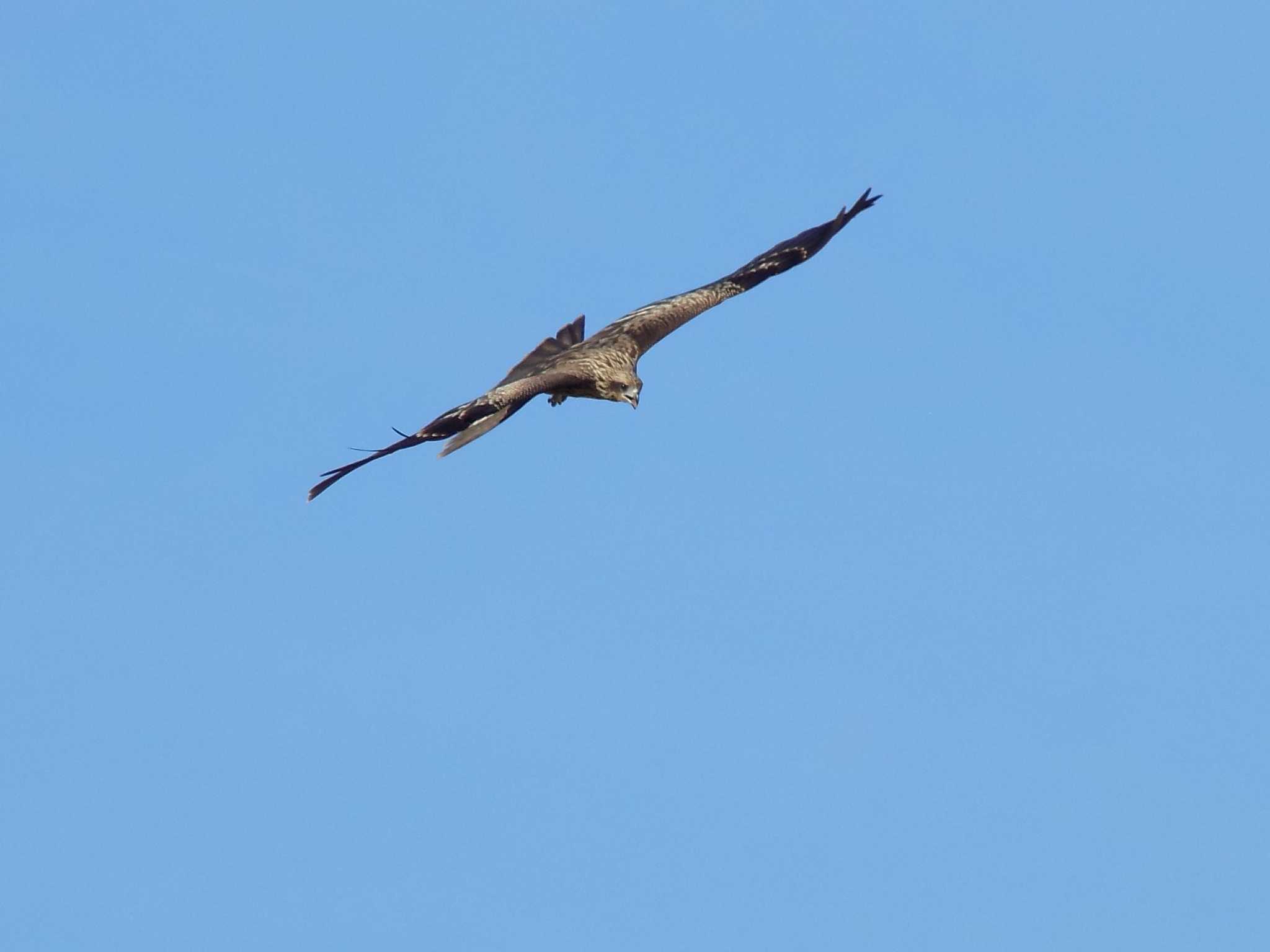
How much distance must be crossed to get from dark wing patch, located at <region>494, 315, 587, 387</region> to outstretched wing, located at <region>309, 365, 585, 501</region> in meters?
1.26

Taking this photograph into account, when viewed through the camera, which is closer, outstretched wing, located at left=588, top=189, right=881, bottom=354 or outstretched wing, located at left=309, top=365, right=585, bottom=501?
outstretched wing, located at left=309, top=365, right=585, bottom=501

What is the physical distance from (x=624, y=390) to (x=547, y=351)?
→ 1.81 metres

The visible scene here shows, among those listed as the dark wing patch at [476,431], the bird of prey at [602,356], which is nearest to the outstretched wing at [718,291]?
the bird of prey at [602,356]

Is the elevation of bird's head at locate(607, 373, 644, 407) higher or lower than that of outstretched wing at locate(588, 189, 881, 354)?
lower

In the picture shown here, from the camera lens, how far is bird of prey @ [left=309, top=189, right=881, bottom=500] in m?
28.2

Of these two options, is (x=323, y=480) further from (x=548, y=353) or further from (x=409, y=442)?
(x=548, y=353)

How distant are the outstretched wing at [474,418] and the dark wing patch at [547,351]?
1260 mm

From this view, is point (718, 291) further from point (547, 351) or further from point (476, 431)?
point (476, 431)

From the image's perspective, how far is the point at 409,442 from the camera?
88.1ft

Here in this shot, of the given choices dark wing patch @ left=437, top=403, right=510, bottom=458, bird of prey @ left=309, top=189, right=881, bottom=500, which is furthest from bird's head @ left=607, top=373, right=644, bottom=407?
dark wing patch @ left=437, top=403, right=510, bottom=458

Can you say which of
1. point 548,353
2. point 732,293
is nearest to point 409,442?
point 548,353

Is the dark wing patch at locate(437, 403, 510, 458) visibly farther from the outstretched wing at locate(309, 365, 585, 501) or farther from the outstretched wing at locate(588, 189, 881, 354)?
the outstretched wing at locate(588, 189, 881, 354)

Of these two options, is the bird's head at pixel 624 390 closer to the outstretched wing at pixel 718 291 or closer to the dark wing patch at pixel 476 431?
the outstretched wing at pixel 718 291

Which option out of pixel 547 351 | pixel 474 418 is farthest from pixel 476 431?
pixel 547 351
